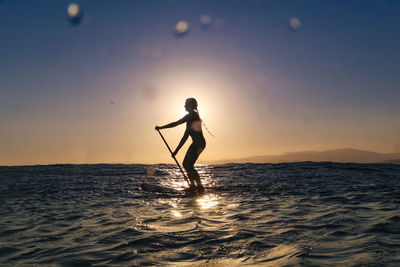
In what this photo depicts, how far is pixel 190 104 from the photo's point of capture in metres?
11.9

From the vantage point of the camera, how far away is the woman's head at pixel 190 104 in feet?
39.1

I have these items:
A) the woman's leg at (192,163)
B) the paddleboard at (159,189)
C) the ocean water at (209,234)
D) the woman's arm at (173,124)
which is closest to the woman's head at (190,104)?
the woman's arm at (173,124)

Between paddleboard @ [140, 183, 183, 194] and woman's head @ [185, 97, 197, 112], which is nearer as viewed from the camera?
paddleboard @ [140, 183, 183, 194]

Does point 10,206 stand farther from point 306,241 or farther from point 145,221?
point 306,241

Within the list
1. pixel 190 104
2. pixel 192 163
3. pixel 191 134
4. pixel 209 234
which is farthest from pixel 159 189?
pixel 209 234

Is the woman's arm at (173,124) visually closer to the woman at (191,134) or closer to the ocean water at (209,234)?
the woman at (191,134)

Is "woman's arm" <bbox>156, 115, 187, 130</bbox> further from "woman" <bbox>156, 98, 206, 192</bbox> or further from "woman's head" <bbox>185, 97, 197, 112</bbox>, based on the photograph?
"woman's head" <bbox>185, 97, 197, 112</bbox>

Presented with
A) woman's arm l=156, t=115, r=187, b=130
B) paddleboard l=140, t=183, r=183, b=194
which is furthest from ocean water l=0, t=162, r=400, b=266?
woman's arm l=156, t=115, r=187, b=130

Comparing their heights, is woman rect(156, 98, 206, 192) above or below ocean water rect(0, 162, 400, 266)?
above

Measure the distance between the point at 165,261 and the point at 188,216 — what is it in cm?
277

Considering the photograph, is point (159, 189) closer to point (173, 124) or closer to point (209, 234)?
point (173, 124)

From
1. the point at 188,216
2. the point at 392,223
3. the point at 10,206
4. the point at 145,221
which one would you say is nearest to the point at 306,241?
the point at 392,223

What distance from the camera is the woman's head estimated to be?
11922mm

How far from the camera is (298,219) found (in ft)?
18.8
